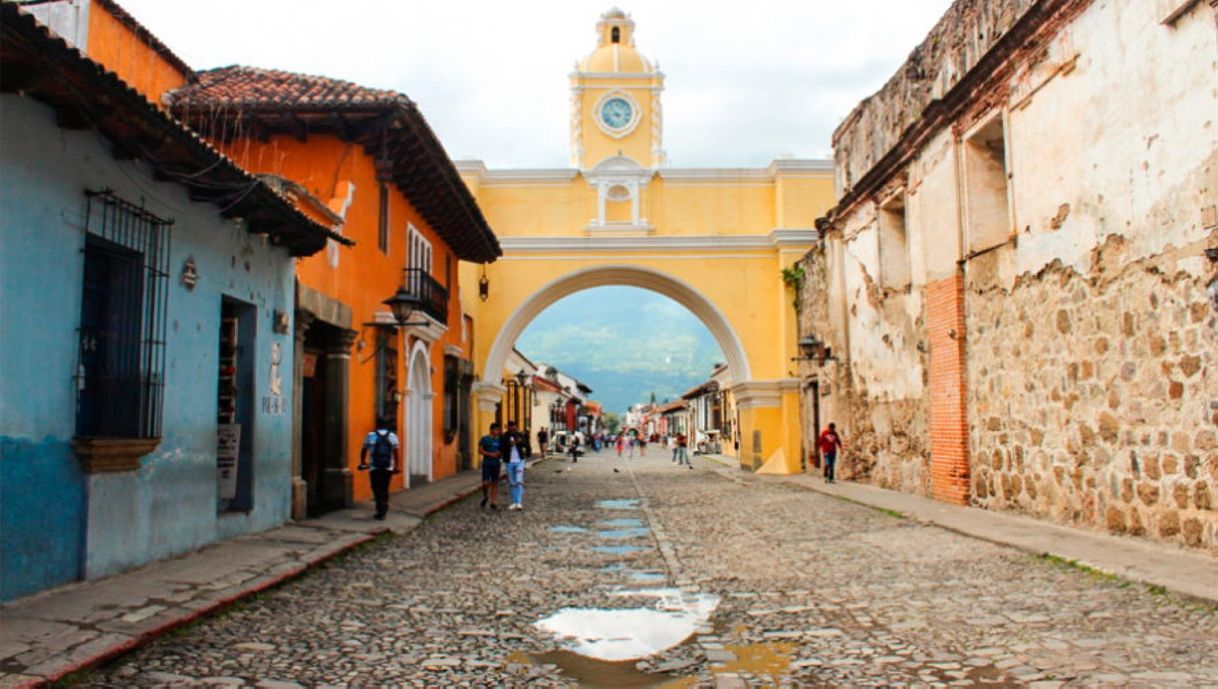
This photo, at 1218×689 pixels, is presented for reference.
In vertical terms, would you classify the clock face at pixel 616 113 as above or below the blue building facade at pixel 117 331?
above

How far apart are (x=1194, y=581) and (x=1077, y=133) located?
16.3 feet

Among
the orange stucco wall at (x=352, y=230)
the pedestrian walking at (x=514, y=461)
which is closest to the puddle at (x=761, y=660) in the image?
the orange stucco wall at (x=352, y=230)

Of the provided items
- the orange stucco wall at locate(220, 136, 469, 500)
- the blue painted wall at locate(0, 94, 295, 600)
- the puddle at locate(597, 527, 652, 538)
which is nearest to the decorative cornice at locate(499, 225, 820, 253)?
the orange stucco wall at locate(220, 136, 469, 500)

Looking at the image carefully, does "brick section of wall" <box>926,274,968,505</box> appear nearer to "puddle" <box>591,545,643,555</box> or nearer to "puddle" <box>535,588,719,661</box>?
"puddle" <box>591,545,643,555</box>

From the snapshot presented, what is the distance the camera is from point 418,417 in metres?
18.2

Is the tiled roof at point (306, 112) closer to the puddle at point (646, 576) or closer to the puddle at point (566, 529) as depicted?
the puddle at point (566, 529)

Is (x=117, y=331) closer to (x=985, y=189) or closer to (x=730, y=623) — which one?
(x=730, y=623)

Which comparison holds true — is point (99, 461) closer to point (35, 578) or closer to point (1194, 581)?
point (35, 578)

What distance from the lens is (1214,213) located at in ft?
24.1

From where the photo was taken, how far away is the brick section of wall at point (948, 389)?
12.6 m

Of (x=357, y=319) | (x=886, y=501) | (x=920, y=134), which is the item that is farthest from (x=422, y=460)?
(x=920, y=134)

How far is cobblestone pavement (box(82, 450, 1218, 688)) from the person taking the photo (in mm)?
4488

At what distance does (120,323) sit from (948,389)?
1007cm

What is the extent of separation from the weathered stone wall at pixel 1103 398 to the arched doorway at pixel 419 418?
946 centimetres
